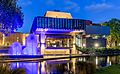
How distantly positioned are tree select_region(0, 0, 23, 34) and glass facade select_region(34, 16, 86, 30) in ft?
72.4

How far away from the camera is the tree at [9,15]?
21812mm

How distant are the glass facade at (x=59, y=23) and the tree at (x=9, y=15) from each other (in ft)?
72.4

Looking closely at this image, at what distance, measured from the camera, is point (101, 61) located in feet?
41.9

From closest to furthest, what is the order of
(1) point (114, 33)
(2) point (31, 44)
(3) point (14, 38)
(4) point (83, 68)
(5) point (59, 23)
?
(4) point (83, 68)
(2) point (31, 44)
(5) point (59, 23)
(3) point (14, 38)
(1) point (114, 33)

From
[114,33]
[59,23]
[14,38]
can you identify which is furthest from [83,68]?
[114,33]

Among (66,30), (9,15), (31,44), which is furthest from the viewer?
(66,30)

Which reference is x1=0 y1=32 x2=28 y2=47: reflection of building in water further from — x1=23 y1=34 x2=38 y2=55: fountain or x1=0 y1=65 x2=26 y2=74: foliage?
x1=0 y1=65 x2=26 y2=74: foliage

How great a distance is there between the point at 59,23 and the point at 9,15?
27.0m

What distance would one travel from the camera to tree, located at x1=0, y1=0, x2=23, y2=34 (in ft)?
71.6

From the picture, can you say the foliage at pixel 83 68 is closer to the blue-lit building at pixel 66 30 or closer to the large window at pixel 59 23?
the blue-lit building at pixel 66 30

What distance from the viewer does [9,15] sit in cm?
2258

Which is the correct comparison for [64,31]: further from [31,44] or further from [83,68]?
[83,68]

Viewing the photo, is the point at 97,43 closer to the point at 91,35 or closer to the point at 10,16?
the point at 91,35

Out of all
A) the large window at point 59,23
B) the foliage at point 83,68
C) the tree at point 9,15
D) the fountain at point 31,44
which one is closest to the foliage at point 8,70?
the foliage at point 83,68
